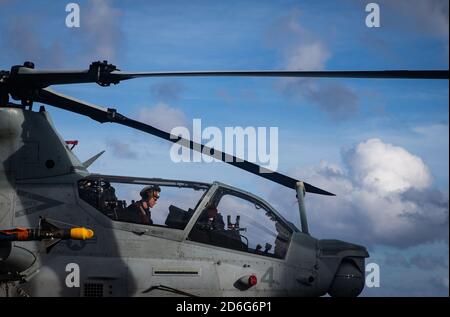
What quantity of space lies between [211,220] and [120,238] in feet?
5.00

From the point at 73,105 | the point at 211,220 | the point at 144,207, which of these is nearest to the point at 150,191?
the point at 144,207

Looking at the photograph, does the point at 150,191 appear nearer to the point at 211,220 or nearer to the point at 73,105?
the point at 211,220

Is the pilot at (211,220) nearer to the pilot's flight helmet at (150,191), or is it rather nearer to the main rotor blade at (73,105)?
the pilot's flight helmet at (150,191)

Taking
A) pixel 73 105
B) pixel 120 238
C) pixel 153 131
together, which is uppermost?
pixel 73 105

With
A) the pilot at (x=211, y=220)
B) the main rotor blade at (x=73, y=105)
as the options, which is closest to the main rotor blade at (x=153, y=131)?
the main rotor blade at (x=73, y=105)

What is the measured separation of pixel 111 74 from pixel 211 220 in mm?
2886

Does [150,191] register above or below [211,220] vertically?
above

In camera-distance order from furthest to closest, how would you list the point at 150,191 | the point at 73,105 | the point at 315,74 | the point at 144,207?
the point at 73,105 < the point at 150,191 < the point at 144,207 < the point at 315,74

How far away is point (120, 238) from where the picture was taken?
33.9 ft

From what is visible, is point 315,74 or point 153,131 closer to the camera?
point 315,74

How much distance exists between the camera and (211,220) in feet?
35.1

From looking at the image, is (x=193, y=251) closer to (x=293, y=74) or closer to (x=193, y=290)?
(x=193, y=290)

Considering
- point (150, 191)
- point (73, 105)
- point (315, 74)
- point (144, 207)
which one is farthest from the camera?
point (73, 105)

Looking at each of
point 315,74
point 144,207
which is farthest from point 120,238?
point 315,74
